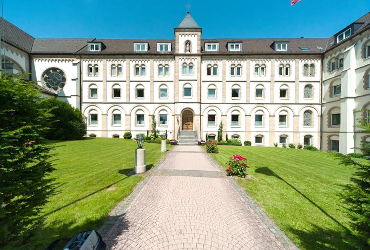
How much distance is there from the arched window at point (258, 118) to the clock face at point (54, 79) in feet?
101

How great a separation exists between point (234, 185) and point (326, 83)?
1083 inches

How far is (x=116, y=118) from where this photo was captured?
28.2m

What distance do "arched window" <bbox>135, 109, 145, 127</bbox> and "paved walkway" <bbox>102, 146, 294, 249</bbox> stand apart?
2061 centimetres

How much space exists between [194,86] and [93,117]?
1694cm

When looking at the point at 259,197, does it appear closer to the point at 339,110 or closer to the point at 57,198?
the point at 57,198

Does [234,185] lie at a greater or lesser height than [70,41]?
lesser

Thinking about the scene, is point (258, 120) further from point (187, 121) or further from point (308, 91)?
point (187, 121)

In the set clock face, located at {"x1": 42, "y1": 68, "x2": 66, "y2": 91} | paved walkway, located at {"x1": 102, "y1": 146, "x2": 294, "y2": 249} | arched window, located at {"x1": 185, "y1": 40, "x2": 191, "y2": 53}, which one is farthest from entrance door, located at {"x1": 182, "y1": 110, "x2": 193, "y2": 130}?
paved walkway, located at {"x1": 102, "y1": 146, "x2": 294, "y2": 249}

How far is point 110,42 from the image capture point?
30.6 meters

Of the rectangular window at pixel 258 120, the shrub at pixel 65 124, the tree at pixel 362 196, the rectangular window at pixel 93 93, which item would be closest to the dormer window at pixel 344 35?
the rectangular window at pixel 258 120

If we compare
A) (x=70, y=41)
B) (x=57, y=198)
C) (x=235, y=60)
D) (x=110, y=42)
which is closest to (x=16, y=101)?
(x=57, y=198)

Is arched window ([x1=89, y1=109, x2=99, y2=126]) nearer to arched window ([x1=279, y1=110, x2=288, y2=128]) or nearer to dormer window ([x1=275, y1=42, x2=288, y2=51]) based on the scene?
arched window ([x1=279, y1=110, x2=288, y2=128])

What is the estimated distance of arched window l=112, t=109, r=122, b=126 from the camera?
28.0m

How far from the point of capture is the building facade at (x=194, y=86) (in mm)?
27172
